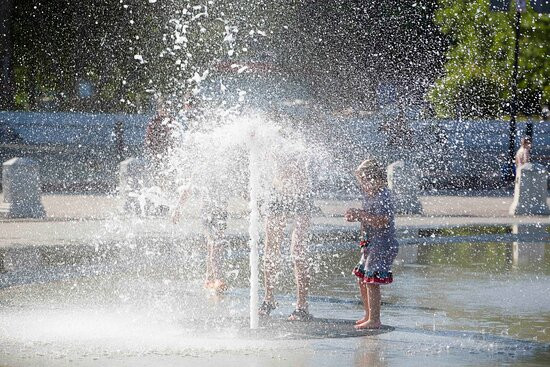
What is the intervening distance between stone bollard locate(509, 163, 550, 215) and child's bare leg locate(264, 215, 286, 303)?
11.4m

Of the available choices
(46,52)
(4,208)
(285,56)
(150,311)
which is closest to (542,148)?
(285,56)

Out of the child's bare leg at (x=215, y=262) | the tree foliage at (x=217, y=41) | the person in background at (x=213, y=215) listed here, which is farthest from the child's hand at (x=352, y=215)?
the tree foliage at (x=217, y=41)

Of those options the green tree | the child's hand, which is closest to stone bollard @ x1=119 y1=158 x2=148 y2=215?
the child's hand

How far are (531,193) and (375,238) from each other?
1204cm

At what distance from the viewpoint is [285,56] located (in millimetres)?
41156

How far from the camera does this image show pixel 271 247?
11.0 m

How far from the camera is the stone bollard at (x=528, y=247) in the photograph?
1519 centimetres

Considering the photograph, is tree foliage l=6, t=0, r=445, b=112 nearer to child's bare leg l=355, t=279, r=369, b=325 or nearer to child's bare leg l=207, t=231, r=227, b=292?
child's bare leg l=207, t=231, r=227, b=292

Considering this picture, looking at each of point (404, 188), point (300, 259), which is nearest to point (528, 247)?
point (404, 188)

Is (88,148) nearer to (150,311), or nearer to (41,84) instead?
(41,84)

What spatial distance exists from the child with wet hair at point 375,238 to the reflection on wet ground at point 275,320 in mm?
220

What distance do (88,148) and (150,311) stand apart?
28.6m

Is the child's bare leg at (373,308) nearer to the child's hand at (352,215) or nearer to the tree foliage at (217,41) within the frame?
the child's hand at (352,215)

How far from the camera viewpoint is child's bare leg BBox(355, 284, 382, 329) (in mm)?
10102
